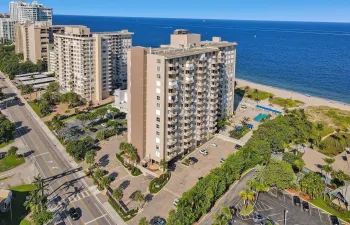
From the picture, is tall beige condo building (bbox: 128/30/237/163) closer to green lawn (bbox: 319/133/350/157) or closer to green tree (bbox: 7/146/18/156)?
green tree (bbox: 7/146/18/156)

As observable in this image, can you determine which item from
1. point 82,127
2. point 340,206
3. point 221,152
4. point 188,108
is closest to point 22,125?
point 82,127

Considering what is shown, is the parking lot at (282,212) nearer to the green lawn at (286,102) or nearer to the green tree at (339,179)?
the green tree at (339,179)

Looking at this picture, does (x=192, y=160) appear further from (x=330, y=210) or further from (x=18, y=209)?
(x=18, y=209)

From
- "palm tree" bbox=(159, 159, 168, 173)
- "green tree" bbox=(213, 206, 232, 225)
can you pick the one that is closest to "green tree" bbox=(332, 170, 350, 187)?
"green tree" bbox=(213, 206, 232, 225)

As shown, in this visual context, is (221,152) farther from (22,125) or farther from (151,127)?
(22,125)

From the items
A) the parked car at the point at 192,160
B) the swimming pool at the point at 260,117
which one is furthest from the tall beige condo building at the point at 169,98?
the swimming pool at the point at 260,117

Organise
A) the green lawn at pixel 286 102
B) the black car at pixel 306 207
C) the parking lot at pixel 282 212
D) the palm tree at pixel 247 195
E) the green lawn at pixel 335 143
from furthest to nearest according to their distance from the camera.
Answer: the green lawn at pixel 286 102 < the green lawn at pixel 335 143 < the black car at pixel 306 207 < the palm tree at pixel 247 195 < the parking lot at pixel 282 212
